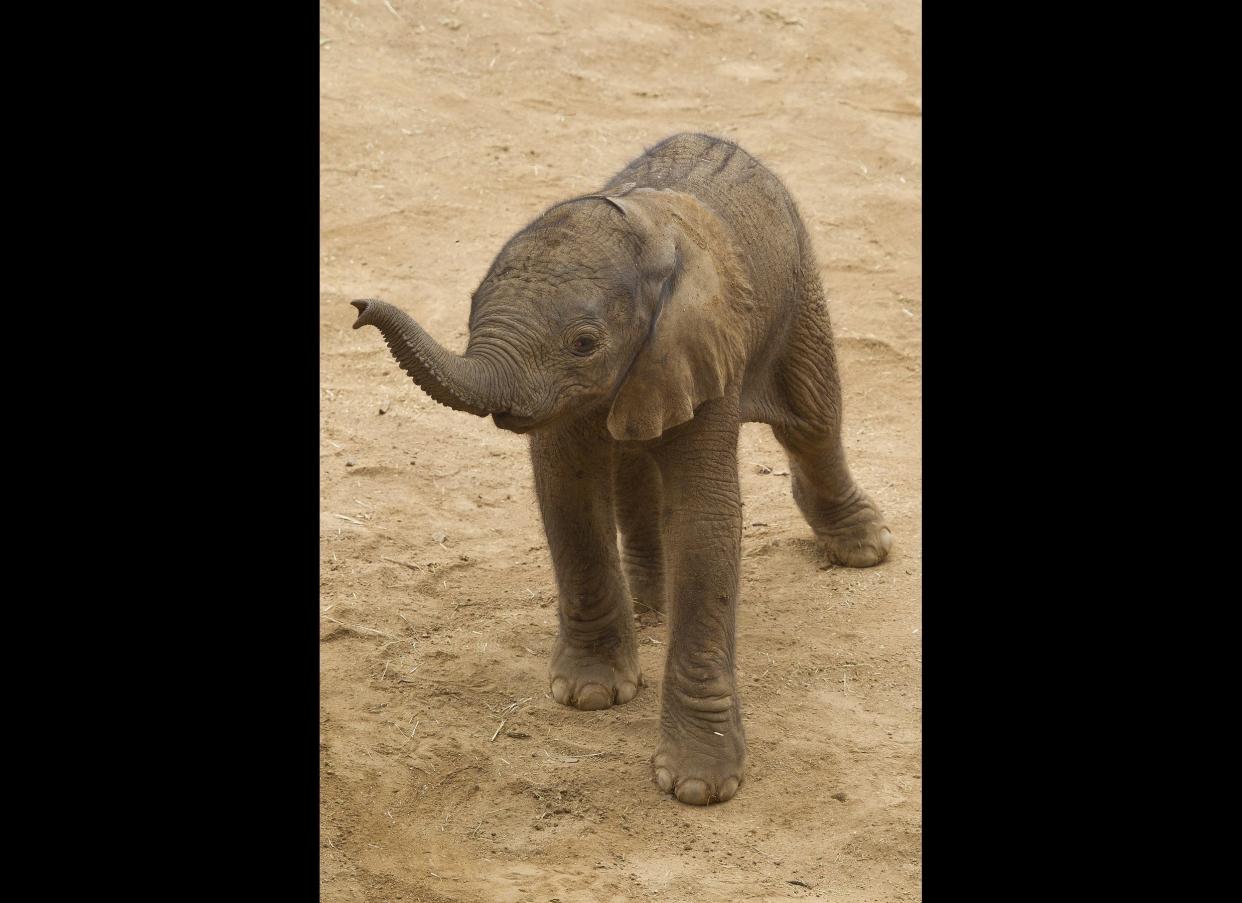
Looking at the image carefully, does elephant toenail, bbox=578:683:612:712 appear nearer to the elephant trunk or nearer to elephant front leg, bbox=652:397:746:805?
elephant front leg, bbox=652:397:746:805

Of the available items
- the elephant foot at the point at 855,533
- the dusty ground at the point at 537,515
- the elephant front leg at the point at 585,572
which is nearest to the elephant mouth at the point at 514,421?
the elephant front leg at the point at 585,572

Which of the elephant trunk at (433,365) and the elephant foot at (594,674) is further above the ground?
the elephant trunk at (433,365)

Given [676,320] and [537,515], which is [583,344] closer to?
[676,320]

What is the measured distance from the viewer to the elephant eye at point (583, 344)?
499cm

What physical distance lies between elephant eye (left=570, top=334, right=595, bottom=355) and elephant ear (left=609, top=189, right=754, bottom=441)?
0.22m

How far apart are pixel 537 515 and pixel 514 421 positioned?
307 centimetres

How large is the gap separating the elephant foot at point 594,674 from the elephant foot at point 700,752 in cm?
60

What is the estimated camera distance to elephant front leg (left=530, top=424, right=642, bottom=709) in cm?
579

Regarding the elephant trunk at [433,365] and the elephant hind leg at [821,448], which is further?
the elephant hind leg at [821,448]

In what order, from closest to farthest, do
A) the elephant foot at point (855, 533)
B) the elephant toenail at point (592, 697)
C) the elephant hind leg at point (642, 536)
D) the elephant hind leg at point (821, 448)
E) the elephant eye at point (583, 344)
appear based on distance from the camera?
the elephant eye at point (583, 344) → the elephant toenail at point (592, 697) → the elephant hind leg at point (821, 448) → the elephant hind leg at point (642, 536) → the elephant foot at point (855, 533)

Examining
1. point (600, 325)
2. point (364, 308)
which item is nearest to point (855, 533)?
point (600, 325)

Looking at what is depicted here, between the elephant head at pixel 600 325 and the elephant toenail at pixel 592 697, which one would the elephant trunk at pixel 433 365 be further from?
the elephant toenail at pixel 592 697

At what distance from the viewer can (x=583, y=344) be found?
5.01m

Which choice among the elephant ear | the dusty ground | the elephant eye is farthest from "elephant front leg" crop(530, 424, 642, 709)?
the elephant eye
